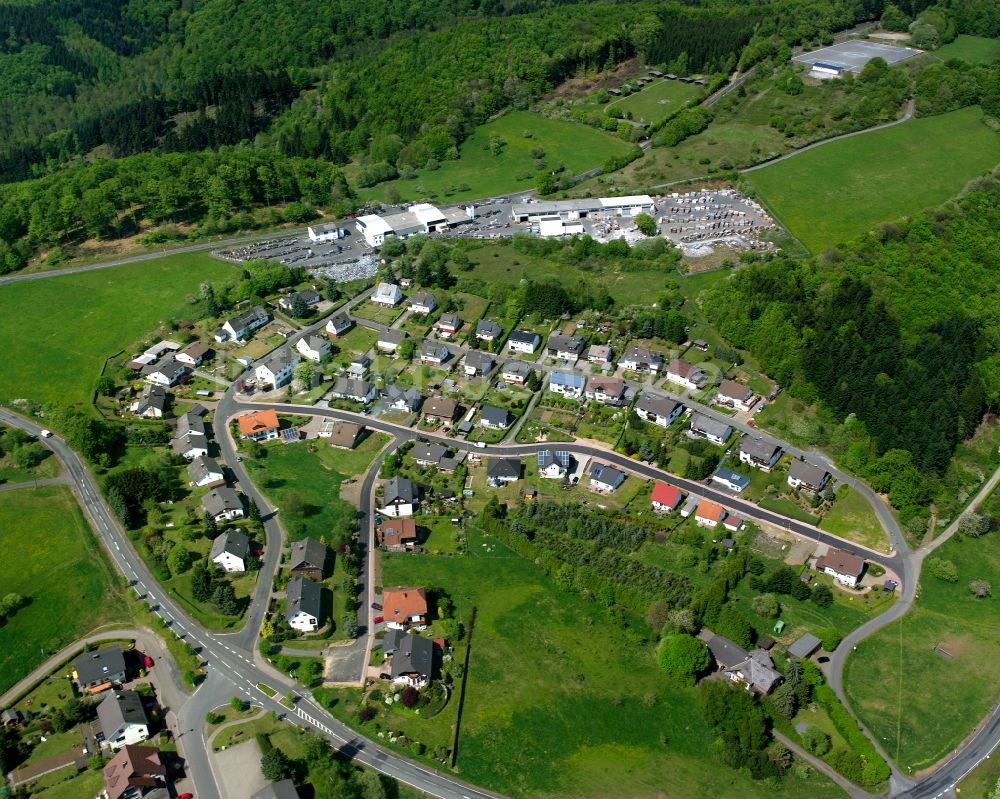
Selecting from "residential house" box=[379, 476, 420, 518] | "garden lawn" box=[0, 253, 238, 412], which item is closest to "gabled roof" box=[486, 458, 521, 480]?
"residential house" box=[379, 476, 420, 518]

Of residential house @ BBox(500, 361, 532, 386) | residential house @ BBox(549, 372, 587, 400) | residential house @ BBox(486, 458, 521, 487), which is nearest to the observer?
residential house @ BBox(486, 458, 521, 487)

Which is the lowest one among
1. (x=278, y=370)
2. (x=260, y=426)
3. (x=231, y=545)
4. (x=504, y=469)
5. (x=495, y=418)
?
(x=495, y=418)

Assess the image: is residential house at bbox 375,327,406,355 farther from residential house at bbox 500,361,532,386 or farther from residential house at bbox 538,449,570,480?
residential house at bbox 538,449,570,480

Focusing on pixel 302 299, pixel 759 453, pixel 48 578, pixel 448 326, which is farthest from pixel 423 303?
pixel 48 578

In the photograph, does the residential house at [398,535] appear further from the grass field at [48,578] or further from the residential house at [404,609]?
the grass field at [48,578]

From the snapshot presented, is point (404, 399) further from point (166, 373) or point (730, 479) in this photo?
point (730, 479)

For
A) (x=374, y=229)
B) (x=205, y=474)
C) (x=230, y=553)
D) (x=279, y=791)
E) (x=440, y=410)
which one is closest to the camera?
(x=279, y=791)

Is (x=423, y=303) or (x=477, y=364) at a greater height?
(x=423, y=303)
